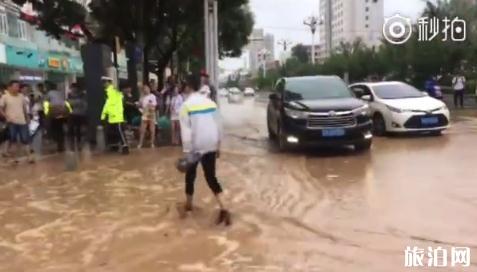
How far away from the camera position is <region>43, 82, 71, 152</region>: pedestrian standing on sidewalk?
16422mm

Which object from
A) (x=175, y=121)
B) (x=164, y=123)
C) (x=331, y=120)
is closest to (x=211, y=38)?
(x=164, y=123)

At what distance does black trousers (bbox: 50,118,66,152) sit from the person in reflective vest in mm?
1649

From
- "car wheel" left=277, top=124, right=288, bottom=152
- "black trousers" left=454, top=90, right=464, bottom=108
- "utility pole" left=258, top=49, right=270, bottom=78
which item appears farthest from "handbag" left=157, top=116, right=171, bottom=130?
"utility pole" left=258, top=49, right=270, bottom=78

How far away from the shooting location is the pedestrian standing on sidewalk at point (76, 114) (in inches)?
639

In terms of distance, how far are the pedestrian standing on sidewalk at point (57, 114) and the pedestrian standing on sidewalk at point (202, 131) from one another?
906 centimetres

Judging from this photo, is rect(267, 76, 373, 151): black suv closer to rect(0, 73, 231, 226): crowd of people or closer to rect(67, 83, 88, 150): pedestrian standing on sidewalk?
rect(0, 73, 231, 226): crowd of people

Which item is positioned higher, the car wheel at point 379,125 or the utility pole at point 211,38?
the utility pole at point 211,38

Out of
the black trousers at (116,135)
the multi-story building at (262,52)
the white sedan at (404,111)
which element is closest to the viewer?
the black trousers at (116,135)

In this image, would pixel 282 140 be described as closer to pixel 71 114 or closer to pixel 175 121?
pixel 175 121

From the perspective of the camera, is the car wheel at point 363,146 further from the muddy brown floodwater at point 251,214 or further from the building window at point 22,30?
the building window at point 22,30

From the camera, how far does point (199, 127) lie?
25.5 ft

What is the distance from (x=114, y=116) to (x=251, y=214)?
7.11 metres

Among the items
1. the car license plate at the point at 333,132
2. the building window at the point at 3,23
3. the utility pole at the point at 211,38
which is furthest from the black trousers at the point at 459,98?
the building window at the point at 3,23

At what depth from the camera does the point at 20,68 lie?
120 ft
